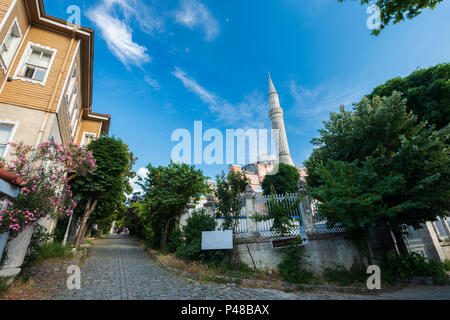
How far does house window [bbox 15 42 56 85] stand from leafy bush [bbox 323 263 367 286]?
14.2m

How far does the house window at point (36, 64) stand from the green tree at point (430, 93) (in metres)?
19.4

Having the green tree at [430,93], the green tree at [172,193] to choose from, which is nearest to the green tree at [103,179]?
the green tree at [172,193]

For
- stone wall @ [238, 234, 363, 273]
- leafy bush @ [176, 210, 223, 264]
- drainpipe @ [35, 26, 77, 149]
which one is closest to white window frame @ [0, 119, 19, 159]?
drainpipe @ [35, 26, 77, 149]

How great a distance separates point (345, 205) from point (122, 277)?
328 inches

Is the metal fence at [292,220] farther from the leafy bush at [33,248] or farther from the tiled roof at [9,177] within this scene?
the leafy bush at [33,248]

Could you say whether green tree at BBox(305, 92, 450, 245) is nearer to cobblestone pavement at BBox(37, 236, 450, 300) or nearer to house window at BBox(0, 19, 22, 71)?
cobblestone pavement at BBox(37, 236, 450, 300)

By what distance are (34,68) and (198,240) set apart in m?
10.9

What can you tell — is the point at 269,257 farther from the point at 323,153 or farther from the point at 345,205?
the point at 323,153

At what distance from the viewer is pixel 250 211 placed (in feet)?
27.6

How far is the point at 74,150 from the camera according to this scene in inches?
298

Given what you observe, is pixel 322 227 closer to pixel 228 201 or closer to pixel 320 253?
pixel 320 253

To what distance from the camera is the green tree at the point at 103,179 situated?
12.3 metres

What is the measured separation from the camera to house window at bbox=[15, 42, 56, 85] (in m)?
8.35
